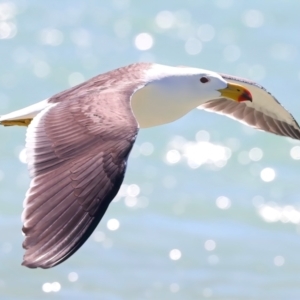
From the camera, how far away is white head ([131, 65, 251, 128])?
27.2ft

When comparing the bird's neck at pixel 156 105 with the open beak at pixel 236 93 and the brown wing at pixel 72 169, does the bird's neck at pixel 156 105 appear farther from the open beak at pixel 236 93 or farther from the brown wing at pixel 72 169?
the brown wing at pixel 72 169

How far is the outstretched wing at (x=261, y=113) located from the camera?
380 inches

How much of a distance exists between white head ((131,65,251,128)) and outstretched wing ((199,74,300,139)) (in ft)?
3.21

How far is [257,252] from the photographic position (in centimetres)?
1128

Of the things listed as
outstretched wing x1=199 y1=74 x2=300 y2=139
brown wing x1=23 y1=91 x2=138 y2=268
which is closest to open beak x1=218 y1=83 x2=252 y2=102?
outstretched wing x1=199 y1=74 x2=300 y2=139

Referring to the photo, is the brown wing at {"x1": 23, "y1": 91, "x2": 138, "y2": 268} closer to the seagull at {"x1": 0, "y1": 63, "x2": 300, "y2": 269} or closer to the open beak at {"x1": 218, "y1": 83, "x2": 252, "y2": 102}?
the seagull at {"x1": 0, "y1": 63, "x2": 300, "y2": 269}

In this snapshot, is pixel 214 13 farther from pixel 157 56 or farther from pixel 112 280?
pixel 112 280

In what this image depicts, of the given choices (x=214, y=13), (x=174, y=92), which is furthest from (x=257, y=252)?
(x=214, y=13)

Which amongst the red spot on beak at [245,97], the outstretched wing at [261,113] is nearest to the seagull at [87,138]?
the red spot on beak at [245,97]

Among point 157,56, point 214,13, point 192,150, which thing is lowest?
point 192,150

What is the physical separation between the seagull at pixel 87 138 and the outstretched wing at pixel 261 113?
239 mm

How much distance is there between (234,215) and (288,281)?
59.8 inches

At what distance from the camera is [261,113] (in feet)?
32.2

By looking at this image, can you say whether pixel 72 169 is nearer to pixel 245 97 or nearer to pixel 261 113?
pixel 245 97
